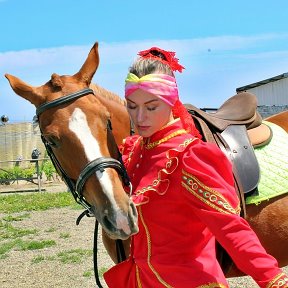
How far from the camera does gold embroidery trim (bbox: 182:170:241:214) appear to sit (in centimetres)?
186

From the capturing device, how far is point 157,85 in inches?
82.7

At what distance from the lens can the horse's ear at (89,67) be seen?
2.56m

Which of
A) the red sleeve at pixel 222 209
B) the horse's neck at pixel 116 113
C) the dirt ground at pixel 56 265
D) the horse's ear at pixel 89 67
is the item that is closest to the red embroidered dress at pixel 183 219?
the red sleeve at pixel 222 209

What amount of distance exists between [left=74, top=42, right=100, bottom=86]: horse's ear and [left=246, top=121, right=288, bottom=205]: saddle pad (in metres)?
1.18

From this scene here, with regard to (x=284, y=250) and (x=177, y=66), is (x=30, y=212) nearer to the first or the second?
(x=284, y=250)

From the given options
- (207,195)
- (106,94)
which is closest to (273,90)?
(106,94)

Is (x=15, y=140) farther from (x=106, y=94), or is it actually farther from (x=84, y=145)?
(x=84, y=145)

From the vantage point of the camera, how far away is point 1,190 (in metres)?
16.5

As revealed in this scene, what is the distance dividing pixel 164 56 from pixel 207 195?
0.72 m

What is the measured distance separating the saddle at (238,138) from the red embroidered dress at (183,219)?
2.32ft

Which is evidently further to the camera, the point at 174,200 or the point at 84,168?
the point at 84,168

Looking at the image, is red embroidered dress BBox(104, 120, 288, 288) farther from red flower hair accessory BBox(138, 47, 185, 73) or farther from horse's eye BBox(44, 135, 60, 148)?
horse's eye BBox(44, 135, 60, 148)

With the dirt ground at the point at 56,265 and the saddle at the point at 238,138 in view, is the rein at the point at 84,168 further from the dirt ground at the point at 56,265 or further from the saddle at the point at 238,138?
the dirt ground at the point at 56,265

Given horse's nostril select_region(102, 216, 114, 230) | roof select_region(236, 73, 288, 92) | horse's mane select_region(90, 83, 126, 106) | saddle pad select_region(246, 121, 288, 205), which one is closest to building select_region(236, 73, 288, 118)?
roof select_region(236, 73, 288, 92)
